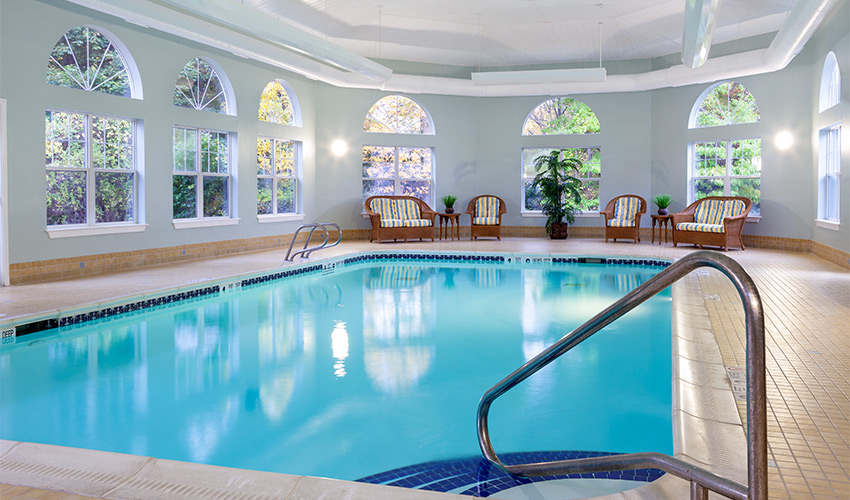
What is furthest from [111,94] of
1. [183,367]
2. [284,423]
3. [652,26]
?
[652,26]

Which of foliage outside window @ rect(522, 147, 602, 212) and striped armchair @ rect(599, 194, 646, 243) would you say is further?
foliage outside window @ rect(522, 147, 602, 212)

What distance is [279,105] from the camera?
11.4 meters

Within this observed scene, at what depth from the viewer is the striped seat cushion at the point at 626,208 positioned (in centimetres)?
1215

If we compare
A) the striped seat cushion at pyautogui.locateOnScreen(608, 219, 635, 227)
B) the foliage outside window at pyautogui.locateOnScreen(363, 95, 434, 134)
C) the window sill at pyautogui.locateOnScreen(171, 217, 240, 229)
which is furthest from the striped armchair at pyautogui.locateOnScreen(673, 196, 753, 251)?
the window sill at pyautogui.locateOnScreen(171, 217, 240, 229)

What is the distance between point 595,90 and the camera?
1216 cm

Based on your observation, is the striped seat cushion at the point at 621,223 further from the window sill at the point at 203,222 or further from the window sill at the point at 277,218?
the window sill at the point at 203,222

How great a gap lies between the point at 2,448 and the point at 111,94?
254 inches

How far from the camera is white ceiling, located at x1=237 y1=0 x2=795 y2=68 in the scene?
30.4 feet

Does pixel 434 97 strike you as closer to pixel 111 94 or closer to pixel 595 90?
pixel 595 90

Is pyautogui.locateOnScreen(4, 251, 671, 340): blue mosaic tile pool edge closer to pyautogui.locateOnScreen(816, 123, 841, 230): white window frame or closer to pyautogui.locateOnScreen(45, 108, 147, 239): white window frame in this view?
pyautogui.locateOnScreen(45, 108, 147, 239): white window frame

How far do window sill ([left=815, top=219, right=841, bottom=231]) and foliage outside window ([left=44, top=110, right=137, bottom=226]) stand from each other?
9486 mm

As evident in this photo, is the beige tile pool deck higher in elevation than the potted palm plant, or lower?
lower

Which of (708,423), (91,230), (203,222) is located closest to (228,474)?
(708,423)

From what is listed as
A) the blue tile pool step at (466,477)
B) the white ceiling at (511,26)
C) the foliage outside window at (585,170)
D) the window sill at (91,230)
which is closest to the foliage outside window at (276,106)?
the white ceiling at (511,26)
